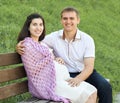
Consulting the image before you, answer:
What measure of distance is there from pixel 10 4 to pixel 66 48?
210 inches

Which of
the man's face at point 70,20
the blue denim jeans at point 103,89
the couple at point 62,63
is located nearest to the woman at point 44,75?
the couple at point 62,63

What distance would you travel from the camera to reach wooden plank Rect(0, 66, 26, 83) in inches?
202

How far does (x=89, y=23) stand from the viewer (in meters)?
12.3

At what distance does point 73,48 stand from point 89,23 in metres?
6.69

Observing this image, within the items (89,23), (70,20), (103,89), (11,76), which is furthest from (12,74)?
(89,23)

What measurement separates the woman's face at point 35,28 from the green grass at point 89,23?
47.1 inches

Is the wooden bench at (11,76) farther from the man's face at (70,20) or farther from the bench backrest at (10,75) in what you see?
the man's face at (70,20)

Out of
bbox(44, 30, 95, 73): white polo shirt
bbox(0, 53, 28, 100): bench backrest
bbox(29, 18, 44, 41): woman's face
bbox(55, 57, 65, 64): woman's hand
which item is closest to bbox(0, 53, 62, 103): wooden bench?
bbox(0, 53, 28, 100): bench backrest

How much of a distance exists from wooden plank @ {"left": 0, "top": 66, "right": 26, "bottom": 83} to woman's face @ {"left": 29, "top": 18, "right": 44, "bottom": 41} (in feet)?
1.40

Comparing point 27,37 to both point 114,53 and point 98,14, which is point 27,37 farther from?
point 98,14

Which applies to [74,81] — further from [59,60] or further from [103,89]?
[103,89]

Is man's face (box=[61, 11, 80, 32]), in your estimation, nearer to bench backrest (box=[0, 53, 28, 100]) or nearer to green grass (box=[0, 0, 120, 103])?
bench backrest (box=[0, 53, 28, 100])

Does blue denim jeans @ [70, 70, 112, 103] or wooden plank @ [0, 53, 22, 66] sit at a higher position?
wooden plank @ [0, 53, 22, 66]

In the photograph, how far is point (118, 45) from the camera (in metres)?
11.9
